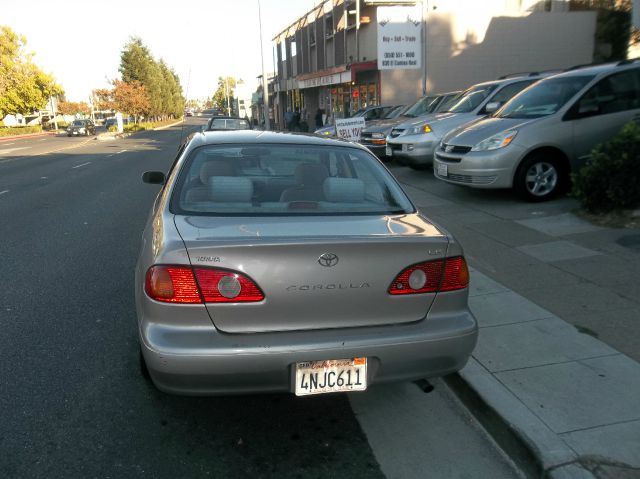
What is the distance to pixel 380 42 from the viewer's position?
1545 cm

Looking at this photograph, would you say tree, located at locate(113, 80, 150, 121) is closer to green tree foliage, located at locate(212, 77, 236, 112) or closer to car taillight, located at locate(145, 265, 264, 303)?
green tree foliage, located at locate(212, 77, 236, 112)

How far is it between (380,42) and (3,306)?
12.8 metres

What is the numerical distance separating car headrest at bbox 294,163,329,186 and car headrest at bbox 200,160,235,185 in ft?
1.49

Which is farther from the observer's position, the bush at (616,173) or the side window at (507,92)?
the side window at (507,92)

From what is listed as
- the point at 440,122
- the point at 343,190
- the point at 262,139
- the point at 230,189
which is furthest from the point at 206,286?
the point at 440,122

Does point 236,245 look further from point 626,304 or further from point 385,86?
point 385,86

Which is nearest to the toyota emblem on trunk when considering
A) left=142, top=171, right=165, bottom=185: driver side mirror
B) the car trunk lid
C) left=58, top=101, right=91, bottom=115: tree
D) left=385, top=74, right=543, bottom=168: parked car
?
the car trunk lid

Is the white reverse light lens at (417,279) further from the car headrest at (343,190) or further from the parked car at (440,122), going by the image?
the parked car at (440,122)

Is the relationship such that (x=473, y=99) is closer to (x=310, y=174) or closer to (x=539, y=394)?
(x=310, y=174)

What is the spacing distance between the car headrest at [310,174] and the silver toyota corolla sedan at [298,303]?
582 millimetres

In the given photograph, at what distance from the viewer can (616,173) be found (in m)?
6.98

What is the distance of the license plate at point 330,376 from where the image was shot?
9.11 ft

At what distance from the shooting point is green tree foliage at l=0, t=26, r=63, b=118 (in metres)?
58.8

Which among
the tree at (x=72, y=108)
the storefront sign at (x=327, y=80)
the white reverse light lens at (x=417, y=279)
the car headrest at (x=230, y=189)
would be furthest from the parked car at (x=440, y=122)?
the tree at (x=72, y=108)
